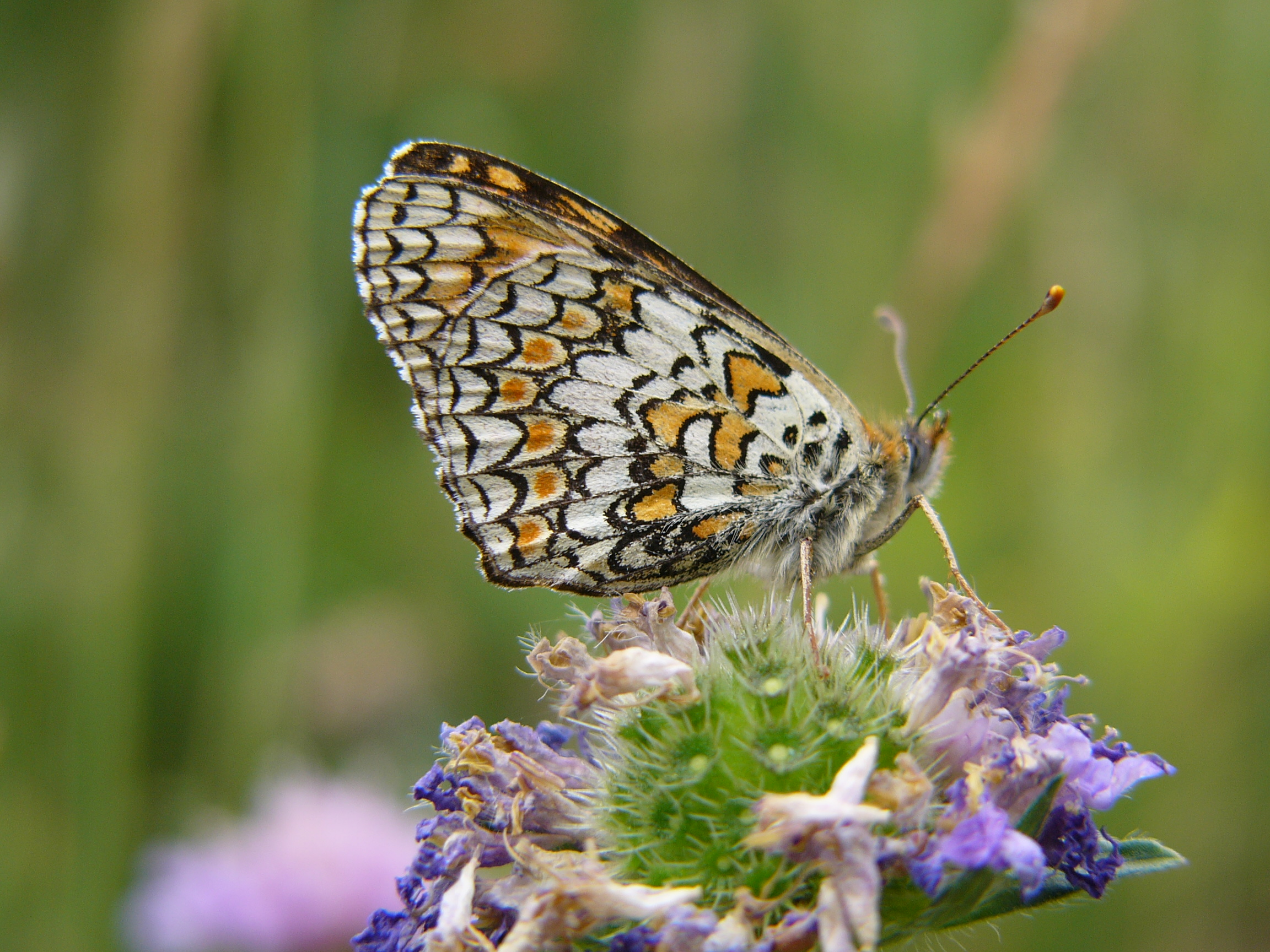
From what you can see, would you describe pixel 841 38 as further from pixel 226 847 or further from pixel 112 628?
pixel 226 847

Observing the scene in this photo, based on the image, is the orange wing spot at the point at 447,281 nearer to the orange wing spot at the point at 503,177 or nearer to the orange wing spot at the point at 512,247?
the orange wing spot at the point at 512,247

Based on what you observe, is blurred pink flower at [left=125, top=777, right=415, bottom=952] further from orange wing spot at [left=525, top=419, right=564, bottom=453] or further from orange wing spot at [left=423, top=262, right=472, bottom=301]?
orange wing spot at [left=423, top=262, right=472, bottom=301]

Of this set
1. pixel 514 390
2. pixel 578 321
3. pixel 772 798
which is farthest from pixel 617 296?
pixel 772 798

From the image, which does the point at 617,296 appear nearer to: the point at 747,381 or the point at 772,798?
the point at 747,381

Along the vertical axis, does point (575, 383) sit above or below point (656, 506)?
above

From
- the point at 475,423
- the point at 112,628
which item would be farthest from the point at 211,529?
the point at 475,423

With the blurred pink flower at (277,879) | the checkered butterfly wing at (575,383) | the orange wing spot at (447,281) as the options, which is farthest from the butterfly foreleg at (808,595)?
the blurred pink flower at (277,879)
